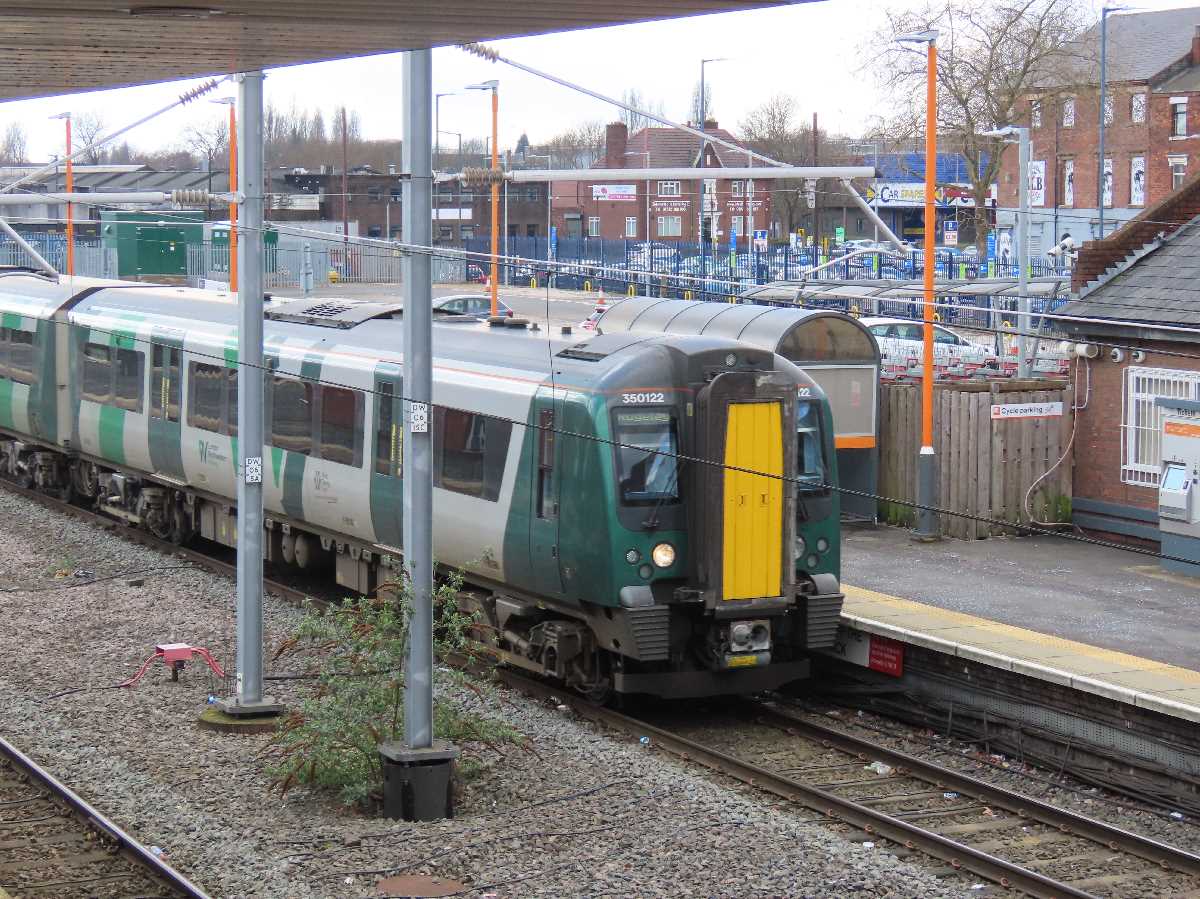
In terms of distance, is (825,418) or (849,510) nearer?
(825,418)

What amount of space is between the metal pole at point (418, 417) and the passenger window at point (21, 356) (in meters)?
14.5

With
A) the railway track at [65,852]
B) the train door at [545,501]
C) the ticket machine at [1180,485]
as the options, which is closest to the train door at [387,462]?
the train door at [545,501]

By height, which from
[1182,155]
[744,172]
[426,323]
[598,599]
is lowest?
[598,599]

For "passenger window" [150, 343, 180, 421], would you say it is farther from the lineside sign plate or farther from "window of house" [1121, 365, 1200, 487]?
"window of house" [1121, 365, 1200, 487]

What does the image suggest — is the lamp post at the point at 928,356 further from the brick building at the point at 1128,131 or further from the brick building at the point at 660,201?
the brick building at the point at 660,201

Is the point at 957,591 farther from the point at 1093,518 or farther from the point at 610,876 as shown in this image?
the point at 610,876

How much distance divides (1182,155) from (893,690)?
56.6 m

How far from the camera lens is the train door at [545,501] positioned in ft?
42.4

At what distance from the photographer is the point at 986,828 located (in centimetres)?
1071

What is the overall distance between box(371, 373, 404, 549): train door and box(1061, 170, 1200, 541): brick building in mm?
8468

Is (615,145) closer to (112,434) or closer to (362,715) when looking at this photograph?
(112,434)

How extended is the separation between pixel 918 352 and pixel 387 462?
62.2 feet

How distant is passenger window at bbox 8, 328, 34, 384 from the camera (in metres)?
23.7

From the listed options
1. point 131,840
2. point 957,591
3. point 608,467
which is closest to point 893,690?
point 957,591
